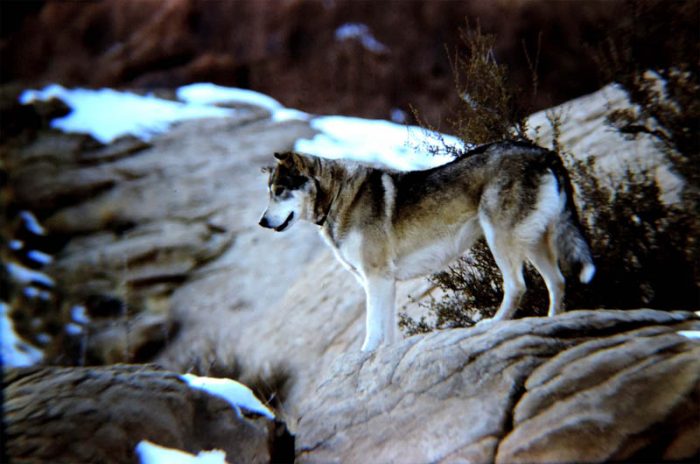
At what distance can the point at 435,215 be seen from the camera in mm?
3912

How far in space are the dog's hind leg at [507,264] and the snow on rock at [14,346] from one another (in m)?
8.28

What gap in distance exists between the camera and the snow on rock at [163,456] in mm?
2900

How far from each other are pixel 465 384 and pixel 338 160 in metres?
2.06

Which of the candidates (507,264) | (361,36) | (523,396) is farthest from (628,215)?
(361,36)

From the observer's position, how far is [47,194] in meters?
10.9

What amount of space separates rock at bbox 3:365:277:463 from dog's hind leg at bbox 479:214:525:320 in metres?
1.72

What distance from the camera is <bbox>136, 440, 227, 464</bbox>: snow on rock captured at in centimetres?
290

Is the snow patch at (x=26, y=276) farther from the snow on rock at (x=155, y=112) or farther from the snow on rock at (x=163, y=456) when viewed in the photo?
the snow on rock at (x=163, y=456)

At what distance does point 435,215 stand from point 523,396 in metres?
1.52

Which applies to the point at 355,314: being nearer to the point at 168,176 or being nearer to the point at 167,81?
the point at 168,176

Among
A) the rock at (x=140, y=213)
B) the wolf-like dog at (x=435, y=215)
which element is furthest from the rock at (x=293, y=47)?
the wolf-like dog at (x=435, y=215)

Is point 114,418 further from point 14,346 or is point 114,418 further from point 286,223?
point 14,346

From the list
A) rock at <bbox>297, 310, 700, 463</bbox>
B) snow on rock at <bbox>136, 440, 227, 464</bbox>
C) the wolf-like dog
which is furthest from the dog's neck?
snow on rock at <bbox>136, 440, 227, 464</bbox>

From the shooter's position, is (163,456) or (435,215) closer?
(163,456)
